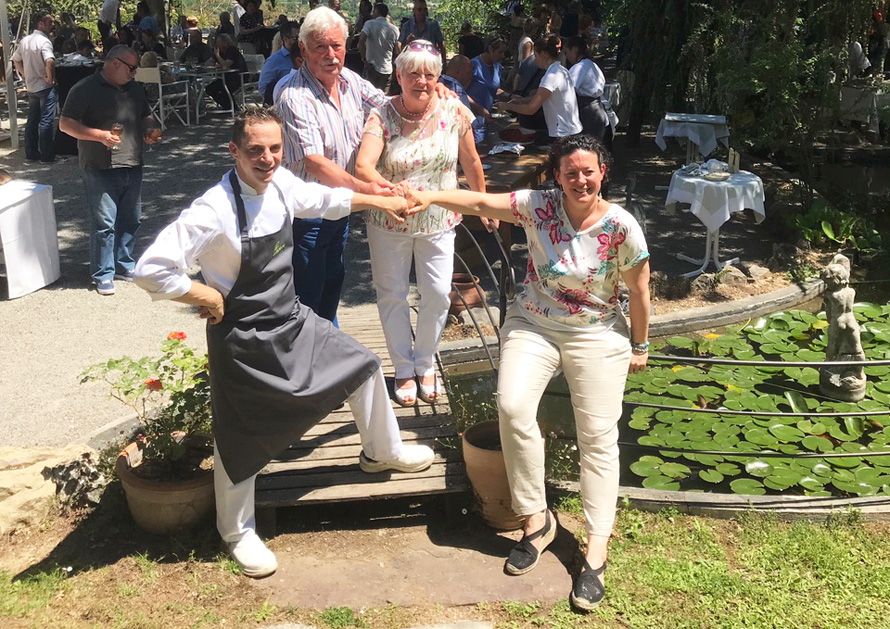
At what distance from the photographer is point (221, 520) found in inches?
153

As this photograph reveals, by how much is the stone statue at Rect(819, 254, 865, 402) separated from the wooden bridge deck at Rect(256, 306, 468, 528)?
261 centimetres

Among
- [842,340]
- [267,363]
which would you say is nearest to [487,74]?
[842,340]

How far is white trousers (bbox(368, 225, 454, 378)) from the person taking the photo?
4574 millimetres

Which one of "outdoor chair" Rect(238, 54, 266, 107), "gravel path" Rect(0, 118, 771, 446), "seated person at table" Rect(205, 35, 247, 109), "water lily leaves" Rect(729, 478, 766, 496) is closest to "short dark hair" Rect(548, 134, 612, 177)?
"water lily leaves" Rect(729, 478, 766, 496)

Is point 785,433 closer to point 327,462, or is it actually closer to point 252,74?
point 327,462

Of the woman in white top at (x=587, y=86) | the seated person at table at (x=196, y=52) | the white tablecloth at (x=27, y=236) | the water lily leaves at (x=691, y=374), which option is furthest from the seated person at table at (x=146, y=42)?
the water lily leaves at (x=691, y=374)

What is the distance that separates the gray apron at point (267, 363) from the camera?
3605 mm

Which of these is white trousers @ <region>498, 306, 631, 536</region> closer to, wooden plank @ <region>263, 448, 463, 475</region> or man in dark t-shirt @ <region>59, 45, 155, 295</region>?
wooden plank @ <region>263, 448, 463, 475</region>

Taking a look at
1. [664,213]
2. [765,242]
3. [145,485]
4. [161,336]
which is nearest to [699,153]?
[664,213]

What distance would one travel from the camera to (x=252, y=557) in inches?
152

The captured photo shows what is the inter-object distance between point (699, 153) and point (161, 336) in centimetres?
707

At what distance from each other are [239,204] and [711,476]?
116 inches

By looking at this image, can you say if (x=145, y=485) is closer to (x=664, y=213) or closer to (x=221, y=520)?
(x=221, y=520)

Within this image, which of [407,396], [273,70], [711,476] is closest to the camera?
[407,396]
